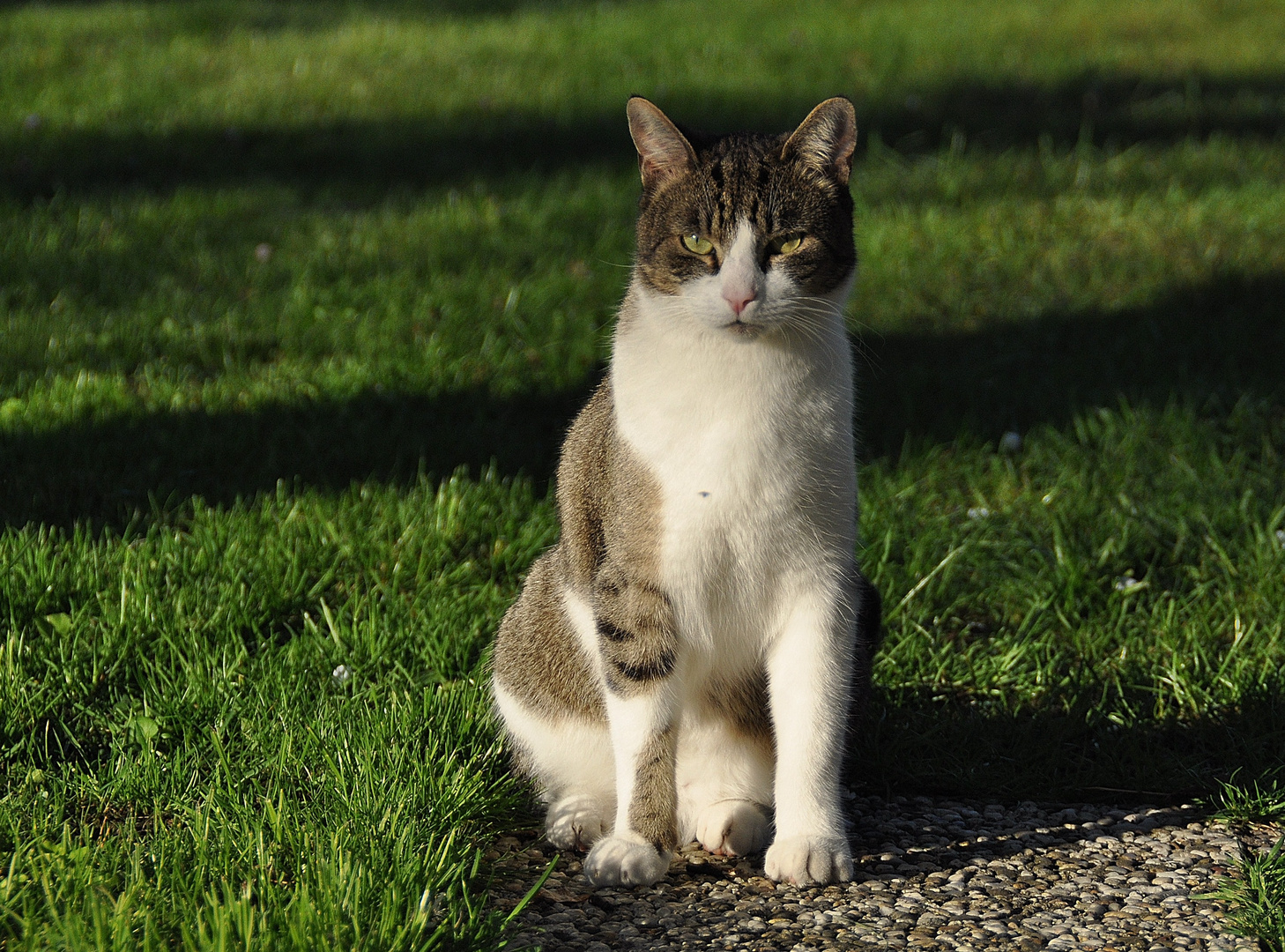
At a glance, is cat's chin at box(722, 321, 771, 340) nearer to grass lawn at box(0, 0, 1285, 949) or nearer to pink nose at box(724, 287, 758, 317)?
pink nose at box(724, 287, 758, 317)

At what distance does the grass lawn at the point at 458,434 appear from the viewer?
9.19 feet

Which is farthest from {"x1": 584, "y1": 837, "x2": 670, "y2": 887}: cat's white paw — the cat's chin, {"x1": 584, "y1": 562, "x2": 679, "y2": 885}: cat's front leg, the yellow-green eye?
the yellow-green eye

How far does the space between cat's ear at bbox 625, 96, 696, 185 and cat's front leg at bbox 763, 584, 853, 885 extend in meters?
0.99

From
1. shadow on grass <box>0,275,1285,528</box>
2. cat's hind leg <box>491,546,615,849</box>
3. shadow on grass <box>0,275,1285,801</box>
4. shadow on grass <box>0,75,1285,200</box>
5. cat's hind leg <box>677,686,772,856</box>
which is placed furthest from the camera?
shadow on grass <box>0,75,1285,200</box>

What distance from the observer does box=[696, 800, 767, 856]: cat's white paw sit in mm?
2842

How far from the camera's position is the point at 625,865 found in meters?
2.63

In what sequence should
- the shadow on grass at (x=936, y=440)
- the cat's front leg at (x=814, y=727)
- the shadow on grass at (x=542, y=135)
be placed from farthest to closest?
the shadow on grass at (x=542, y=135), the shadow on grass at (x=936, y=440), the cat's front leg at (x=814, y=727)

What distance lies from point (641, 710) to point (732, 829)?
382 mm

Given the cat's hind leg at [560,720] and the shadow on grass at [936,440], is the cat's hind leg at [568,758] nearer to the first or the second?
the cat's hind leg at [560,720]

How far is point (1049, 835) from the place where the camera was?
116 inches

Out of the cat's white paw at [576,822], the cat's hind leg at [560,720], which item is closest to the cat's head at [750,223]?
the cat's hind leg at [560,720]

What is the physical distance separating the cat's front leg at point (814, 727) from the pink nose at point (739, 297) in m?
0.63

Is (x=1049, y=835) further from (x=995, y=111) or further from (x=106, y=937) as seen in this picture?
(x=995, y=111)

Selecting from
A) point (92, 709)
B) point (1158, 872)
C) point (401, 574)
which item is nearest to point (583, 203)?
point (401, 574)
